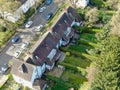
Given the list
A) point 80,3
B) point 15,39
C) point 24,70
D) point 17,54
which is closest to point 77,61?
point 24,70

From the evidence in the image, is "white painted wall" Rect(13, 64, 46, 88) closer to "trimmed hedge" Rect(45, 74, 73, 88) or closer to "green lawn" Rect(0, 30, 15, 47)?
"trimmed hedge" Rect(45, 74, 73, 88)

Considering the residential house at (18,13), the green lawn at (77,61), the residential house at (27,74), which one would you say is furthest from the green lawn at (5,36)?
the green lawn at (77,61)

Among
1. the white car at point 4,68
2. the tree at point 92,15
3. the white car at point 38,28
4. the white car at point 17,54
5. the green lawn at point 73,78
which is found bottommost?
the white car at point 4,68

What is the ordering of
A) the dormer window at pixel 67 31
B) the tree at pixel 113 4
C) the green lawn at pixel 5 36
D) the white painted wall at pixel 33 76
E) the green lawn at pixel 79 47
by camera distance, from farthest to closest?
the tree at pixel 113 4
the green lawn at pixel 5 36
the dormer window at pixel 67 31
the green lawn at pixel 79 47
the white painted wall at pixel 33 76

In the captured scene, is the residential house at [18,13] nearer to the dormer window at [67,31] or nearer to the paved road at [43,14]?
the paved road at [43,14]

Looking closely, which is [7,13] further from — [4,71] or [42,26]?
[4,71]

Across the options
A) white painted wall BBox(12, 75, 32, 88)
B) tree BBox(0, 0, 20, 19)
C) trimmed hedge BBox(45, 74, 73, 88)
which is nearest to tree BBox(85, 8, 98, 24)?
tree BBox(0, 0, 20, 19)

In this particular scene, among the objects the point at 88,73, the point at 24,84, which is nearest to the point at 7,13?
the point at 24,84

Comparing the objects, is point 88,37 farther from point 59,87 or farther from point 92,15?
point 59,87
